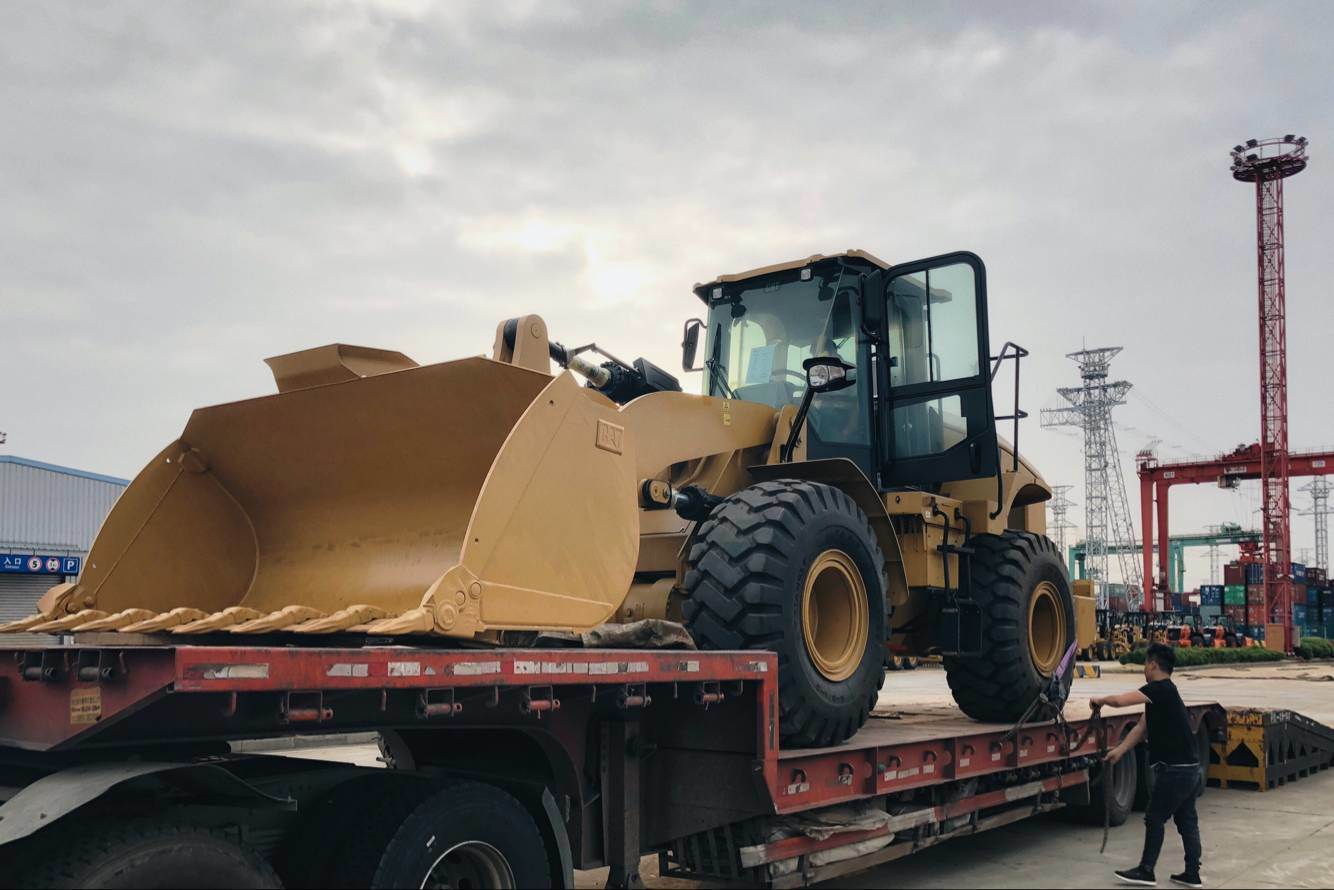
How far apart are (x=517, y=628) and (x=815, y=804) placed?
179 centimetres

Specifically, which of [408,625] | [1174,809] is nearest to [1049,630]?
[1174,809]

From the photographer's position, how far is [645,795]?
17.5 feet

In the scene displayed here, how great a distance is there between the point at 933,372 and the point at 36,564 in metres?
20.2

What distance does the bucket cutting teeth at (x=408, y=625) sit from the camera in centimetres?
404

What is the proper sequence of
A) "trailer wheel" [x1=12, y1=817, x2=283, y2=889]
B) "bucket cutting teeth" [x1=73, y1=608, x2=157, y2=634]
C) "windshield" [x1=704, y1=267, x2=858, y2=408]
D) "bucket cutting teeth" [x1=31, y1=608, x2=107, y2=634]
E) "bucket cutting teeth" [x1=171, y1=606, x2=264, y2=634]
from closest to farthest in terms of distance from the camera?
"trailer wheel" [x1=12, y1=817, x2=283, y2=889] < "bucket cutting teeth" [x1=171, y1=606, x2=264, y2=634] < "bucket cutting teeth" [x1=73, y1=608, x2=157, y2=634] < "bucket cutting teeth" [x1=31, y1=608, x2=107, y2=634] < "windshield" [x1=704, y1=267, x2=858, y2=408]

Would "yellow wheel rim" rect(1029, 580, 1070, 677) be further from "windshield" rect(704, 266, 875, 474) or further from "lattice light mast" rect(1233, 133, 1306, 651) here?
"lattice light mast" rect(1233, 133, 1306, 651)

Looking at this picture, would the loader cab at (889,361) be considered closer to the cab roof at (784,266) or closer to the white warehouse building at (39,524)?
the cab roof at (784,266)

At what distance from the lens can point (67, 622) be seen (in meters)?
5.28

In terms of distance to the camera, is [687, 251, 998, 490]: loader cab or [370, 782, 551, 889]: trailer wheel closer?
[370, 782, 551, 889]: trailer wheel

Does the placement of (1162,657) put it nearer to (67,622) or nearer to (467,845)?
(467,845)

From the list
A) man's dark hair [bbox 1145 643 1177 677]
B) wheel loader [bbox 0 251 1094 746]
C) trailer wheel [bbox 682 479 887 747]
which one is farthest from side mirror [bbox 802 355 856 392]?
man's dark hair [bbox 1145 643 1177 677]

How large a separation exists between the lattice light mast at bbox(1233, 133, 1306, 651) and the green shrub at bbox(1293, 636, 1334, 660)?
1760mm

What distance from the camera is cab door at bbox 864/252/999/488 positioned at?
7551 mm

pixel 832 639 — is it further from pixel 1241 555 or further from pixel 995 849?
pixel 1241 555
